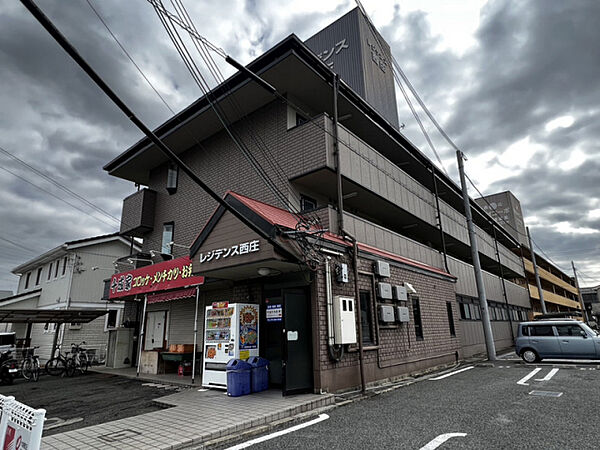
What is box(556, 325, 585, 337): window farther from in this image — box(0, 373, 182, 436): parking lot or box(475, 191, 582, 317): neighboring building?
box(475, 191, 582, 317): neighboring building

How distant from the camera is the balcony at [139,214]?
16.4 meters

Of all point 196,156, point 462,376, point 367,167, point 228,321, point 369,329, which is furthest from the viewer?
point 196,156

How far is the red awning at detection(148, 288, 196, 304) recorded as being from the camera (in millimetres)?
11287

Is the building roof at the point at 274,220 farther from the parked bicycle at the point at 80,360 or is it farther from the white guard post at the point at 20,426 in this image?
the parked bicycle at the point at 80,360

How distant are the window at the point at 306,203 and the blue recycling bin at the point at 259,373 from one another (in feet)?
17.0

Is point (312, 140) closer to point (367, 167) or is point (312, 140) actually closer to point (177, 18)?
point (367, 167)

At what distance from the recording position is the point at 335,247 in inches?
353

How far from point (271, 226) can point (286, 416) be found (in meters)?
3.72

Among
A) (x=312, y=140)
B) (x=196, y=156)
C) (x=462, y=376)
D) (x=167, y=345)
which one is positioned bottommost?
(x=462, y=376)

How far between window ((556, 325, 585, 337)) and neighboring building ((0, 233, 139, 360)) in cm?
2103

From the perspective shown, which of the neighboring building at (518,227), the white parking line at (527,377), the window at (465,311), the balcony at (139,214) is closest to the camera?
the white parking line at (527,377)

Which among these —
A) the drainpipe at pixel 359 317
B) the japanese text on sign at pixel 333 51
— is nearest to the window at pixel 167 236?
the drainpipe at pixel 359 317

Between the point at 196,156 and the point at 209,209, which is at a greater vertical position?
the point at 196,156

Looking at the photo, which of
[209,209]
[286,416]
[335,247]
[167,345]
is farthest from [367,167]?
[167,345]
